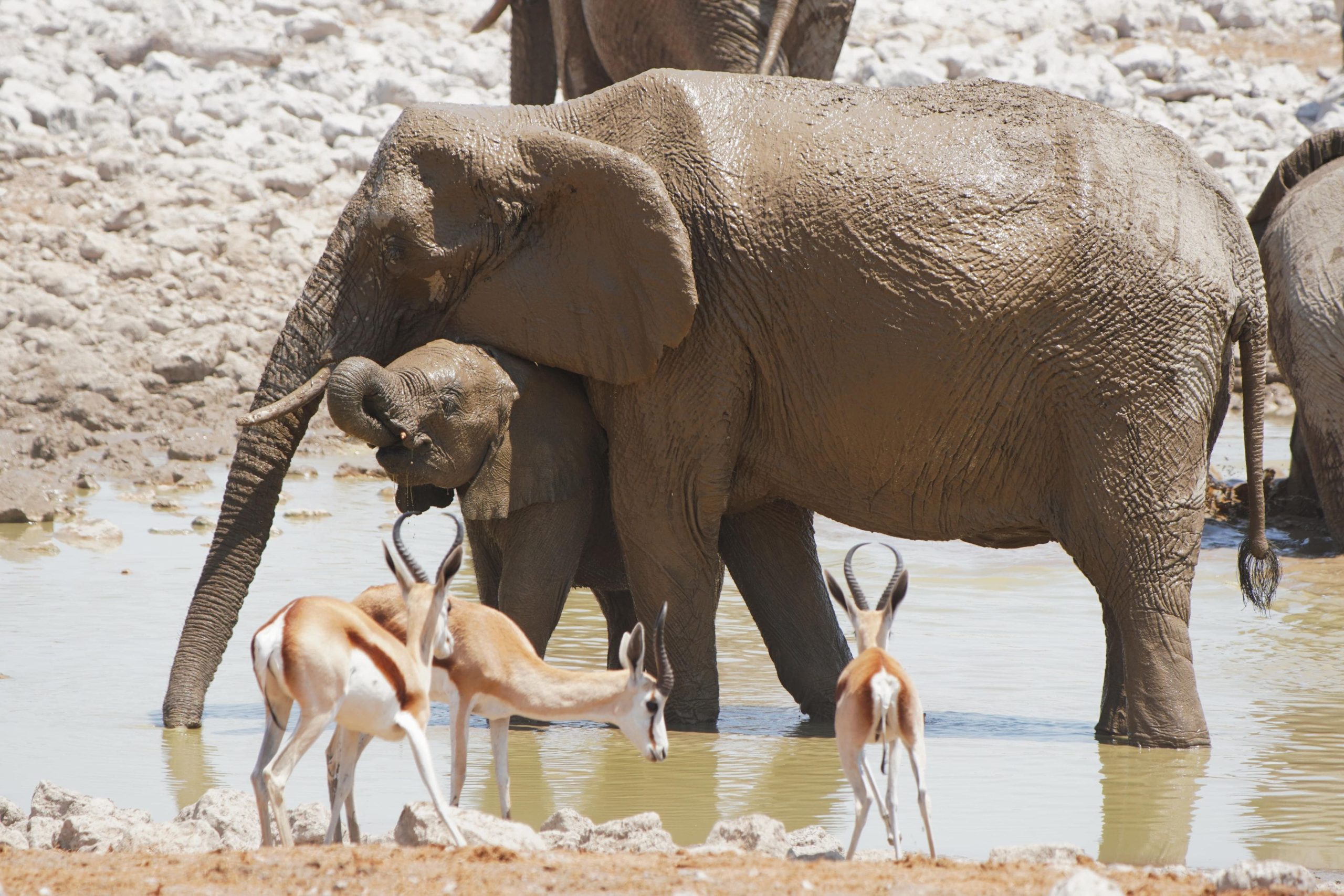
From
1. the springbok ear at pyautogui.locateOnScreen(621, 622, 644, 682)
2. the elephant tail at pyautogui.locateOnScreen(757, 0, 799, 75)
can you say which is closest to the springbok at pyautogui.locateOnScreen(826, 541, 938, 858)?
the springbok ear at pyautogui.locateOnScreen(621, 622, 644, 682)

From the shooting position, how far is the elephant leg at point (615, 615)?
8562 millimetres

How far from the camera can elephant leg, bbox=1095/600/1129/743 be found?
7824mm

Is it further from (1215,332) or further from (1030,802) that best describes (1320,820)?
(1215,332)

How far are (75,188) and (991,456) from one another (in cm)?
1361

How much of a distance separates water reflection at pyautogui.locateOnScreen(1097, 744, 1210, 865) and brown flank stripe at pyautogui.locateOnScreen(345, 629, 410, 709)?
2.20 meters

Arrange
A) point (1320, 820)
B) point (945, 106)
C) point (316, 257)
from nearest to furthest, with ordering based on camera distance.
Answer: point (1320, 820) → point (945, 106) → point (316, 257)

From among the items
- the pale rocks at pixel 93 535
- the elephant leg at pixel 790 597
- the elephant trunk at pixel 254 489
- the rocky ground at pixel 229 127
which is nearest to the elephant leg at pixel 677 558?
the elephant leg at pixel 790 597

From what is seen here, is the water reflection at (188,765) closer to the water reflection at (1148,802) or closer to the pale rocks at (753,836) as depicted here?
the pale rocks at (753,836)

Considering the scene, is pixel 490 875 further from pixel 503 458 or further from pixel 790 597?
pixel 790 597

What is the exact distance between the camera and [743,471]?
7906 millimetres

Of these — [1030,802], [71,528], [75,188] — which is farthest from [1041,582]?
[75,188]

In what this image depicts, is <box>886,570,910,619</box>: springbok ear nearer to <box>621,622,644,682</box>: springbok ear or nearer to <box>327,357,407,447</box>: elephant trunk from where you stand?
<box>621,622,644,682</box>: springbok ear

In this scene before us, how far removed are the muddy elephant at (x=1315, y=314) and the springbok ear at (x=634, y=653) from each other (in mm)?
6124

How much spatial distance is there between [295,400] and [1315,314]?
6.04 meters
